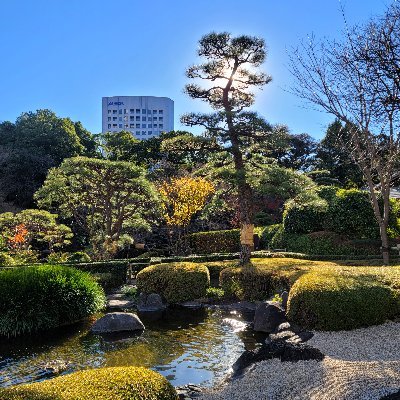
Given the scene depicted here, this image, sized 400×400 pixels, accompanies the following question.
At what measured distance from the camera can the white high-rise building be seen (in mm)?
114938

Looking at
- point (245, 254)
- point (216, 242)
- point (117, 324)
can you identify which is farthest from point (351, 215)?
point (117, 324)

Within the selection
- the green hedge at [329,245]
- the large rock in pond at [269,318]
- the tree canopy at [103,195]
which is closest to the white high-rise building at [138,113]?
the tree canopy at [103,195]

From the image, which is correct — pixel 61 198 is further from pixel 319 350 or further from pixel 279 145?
pixel 319 350

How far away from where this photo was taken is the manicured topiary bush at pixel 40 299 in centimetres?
922

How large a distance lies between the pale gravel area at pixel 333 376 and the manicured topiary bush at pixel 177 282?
5.94 metres

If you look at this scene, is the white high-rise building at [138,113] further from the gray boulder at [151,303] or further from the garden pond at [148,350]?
the garden pond at [148,350]

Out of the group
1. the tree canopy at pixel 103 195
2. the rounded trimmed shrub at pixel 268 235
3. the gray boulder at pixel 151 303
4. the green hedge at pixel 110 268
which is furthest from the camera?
the rounded trimmed shrub at pixel 268 235

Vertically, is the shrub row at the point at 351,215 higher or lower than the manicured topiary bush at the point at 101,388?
higher

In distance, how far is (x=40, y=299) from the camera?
9.48 meters

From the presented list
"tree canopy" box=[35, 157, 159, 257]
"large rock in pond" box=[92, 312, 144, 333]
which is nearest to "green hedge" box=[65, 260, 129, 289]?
"tree canopy" box=[35, 157, 159, 257]

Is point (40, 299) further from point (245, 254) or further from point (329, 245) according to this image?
point (329, 245)

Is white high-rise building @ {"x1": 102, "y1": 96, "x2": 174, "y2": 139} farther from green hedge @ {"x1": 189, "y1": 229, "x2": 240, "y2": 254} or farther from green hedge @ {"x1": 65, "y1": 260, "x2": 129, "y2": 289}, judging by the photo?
green hedge @ {"x1": 65, "y1": 260, "x2": 129, "y2": 289}

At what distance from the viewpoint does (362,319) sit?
7.65 m

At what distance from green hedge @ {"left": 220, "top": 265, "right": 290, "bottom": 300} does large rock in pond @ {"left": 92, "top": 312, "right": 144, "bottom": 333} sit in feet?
11.9
